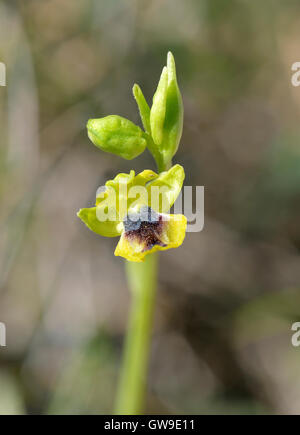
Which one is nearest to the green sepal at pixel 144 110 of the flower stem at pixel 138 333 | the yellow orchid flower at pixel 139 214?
the yellow orchid flower at pixel 139 214

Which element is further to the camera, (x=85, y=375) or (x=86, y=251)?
(x=86, y=251)

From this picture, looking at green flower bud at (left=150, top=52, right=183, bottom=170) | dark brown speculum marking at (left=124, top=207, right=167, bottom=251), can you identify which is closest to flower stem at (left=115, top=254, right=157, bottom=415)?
dark brown speculum marking at (left=124, top=207, right=167, bottom=251)

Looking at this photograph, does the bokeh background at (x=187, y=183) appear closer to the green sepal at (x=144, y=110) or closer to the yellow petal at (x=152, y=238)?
the yellow petal at (x=152, y=238)

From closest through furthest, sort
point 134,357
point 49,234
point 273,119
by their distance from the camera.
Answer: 1. point 134,357
2. point 49,234
3. point 273,119

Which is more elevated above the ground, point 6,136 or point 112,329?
point 6,136

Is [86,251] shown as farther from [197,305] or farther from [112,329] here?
[197,305]
